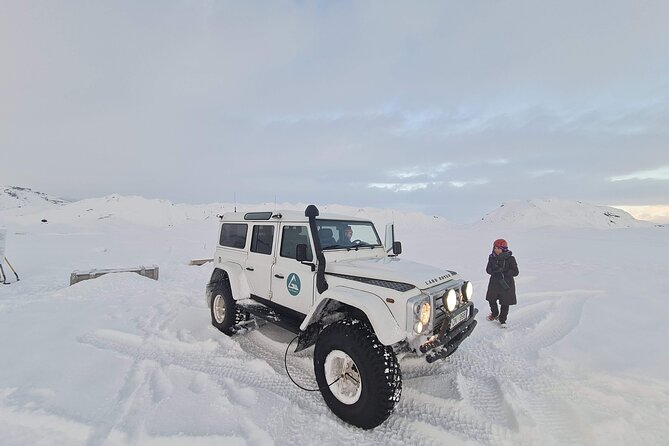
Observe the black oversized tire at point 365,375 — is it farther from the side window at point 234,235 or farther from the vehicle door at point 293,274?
the side window at point 234,235

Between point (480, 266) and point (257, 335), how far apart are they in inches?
368

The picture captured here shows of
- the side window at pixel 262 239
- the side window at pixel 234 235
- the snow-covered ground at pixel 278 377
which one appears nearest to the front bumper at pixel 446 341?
the snow-covered ground at pixel 278 377

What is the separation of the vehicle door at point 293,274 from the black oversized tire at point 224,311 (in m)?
0.95

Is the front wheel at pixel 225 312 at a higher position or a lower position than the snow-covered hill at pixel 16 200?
lower

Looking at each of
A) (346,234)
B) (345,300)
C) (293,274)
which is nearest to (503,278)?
(346,234)

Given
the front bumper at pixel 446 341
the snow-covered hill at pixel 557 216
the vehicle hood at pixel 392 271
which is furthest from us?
the snow-covered hill at pixel 557 216

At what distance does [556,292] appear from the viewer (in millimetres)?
7387

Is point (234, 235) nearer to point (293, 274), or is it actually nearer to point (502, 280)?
point (293, 274)

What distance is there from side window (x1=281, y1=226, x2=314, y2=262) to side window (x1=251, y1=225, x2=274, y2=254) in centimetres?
28

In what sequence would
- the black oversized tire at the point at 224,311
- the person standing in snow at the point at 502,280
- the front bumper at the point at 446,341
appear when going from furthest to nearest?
the person standing in snow at the point at 502,280 < the black oversized tire at the point at 224,311 < the front bumper at the point at 446,341

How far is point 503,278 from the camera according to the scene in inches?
225

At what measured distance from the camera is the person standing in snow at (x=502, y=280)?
18.5ft

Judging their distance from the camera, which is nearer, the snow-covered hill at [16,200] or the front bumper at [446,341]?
the front bumper at [446,341]

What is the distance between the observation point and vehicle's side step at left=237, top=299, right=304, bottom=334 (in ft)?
13.1
